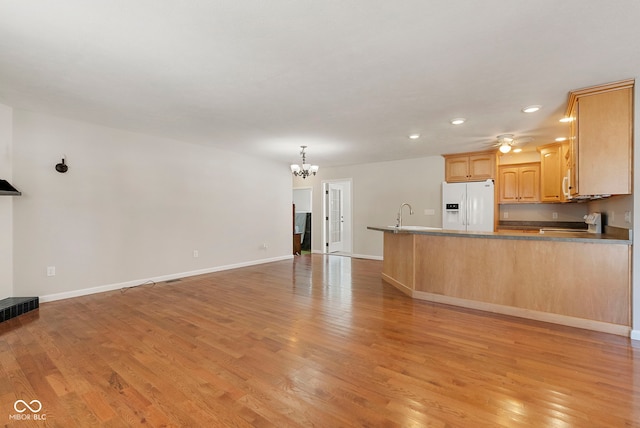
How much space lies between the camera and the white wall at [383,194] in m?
6.37

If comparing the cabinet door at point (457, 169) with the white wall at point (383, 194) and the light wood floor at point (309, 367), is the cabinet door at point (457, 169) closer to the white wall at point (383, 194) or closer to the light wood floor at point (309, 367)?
the white wall at point (383, 194)

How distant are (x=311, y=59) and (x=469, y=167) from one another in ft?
15.5

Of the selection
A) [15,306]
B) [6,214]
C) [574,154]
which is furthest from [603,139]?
[6,214]

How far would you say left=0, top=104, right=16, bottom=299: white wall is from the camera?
345cm

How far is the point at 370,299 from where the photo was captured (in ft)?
12.8

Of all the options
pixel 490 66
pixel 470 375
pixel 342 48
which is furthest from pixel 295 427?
pixel 490 66

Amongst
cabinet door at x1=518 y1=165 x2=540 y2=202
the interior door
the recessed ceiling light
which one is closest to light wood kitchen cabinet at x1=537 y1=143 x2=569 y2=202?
cabinet door at x1=518 y1=165 x2=540 y2=202

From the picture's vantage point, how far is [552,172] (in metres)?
5.44

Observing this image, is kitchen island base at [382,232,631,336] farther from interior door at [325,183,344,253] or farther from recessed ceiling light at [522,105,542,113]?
interior door at [325,183,344,253]

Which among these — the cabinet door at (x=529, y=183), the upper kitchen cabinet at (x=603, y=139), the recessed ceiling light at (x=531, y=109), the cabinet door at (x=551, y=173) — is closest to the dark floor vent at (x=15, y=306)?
the upper kitchen cabinet at (x=603, y=139)

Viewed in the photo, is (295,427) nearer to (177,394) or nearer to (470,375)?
(177,394)

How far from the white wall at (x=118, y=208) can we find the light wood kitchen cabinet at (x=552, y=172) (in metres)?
5.79

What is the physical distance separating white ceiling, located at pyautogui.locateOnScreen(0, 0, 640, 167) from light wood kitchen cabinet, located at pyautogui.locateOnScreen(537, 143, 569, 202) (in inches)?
68.1

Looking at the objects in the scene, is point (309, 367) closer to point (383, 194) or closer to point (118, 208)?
point (118, 208)
